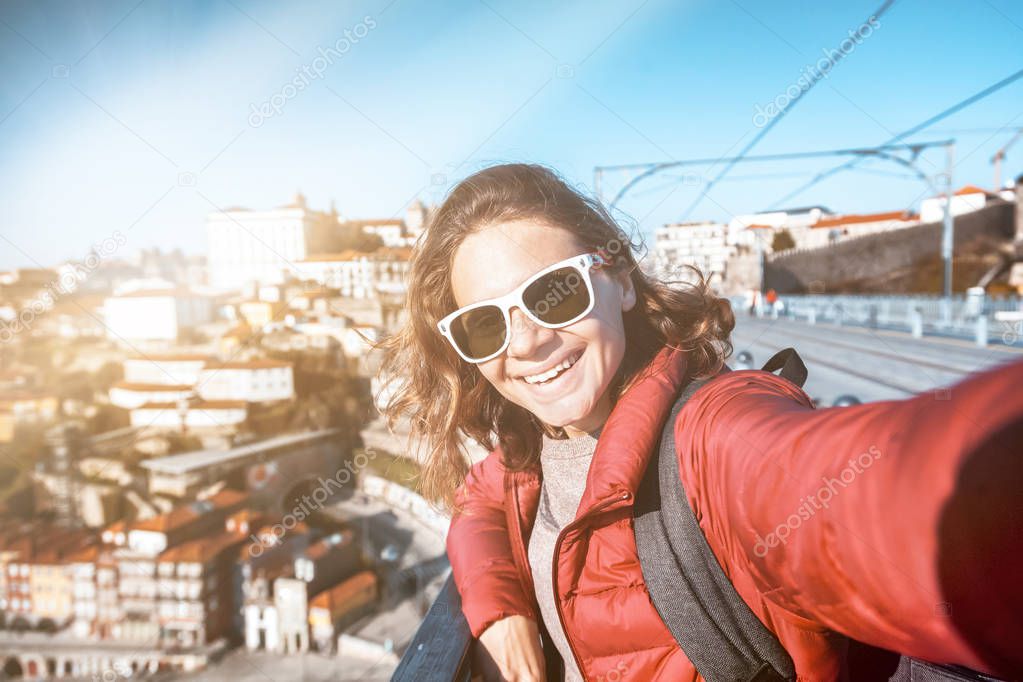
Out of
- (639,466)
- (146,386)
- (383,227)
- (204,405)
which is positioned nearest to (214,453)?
(204,405)

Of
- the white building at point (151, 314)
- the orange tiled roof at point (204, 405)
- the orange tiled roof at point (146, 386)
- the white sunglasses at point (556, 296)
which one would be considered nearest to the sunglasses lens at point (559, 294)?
the white sunglasses at point (556, 296)

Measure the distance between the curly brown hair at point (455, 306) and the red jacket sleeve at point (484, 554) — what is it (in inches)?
2.1

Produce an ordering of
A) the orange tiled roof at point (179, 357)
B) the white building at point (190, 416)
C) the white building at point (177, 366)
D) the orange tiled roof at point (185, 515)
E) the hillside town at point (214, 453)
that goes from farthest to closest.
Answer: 1. the orange tiled roof at point (179, 357)
2. the white building at point (177, 366)
3. the white building at point (190, 416)
4. the orange tiled roof at point (185, 515)
5. the hillside town at point (214, 453)

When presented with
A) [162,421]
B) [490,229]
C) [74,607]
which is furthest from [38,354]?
[490,229]

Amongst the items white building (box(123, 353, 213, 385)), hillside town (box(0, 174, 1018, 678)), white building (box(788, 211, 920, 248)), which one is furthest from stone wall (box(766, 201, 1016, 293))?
white building (box(123, 353, 213, 385))

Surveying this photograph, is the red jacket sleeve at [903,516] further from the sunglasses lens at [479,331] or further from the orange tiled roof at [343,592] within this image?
the orange tiled roof at [343,592]

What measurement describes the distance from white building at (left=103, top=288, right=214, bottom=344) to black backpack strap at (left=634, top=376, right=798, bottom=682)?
3493 centimetres

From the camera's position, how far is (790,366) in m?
0.72

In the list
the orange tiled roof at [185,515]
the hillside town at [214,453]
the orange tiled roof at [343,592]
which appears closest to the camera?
the orange tiled roof at [343,592]

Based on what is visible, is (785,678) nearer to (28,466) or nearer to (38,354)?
(28,466)

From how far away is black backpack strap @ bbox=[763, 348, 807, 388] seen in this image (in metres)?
0.71

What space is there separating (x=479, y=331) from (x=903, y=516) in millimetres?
564

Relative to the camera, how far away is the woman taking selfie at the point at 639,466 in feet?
0.95
